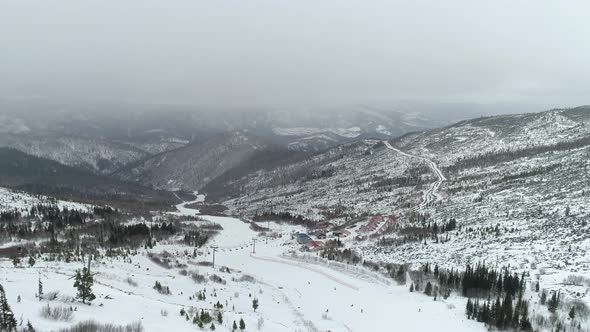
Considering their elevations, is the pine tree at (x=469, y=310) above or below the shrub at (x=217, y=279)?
above

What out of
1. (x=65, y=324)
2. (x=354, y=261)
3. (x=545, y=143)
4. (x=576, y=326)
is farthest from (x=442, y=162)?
(x=65, y=324)

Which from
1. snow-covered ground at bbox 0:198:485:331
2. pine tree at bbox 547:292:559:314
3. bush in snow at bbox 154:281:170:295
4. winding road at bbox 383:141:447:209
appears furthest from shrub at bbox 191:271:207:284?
winding road at bbox 383:141:447:209

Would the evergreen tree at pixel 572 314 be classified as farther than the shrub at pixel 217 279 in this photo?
No

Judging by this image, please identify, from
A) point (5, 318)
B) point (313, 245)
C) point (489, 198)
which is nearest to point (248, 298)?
point (5, 318)

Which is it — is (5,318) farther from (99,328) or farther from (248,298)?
(248,298)

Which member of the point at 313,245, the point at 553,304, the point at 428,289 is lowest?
the point at 313,245

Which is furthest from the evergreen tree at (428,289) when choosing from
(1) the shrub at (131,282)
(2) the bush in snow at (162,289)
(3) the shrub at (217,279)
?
(1) the shrub at (131,282)

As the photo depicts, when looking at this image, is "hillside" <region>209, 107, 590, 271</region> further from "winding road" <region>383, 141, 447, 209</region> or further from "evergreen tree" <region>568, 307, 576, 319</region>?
"evergreen tree" <region>568, 307, 576, 319</region>

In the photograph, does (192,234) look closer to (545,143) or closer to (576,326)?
(576,326)

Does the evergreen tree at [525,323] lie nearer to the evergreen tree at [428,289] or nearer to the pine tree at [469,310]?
the pine tree at [469,310]

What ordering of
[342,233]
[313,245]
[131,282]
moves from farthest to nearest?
[342,233] → [313,245] → [131,282]

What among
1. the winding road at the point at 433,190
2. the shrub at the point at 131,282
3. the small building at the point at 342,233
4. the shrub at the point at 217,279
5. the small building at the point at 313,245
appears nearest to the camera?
the shrub at the point at 131,282
